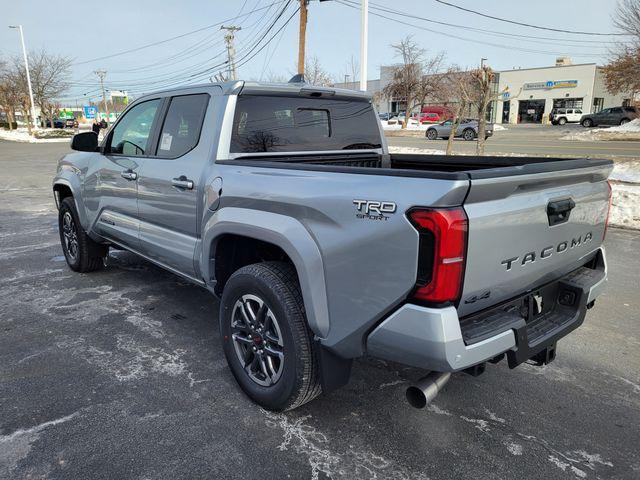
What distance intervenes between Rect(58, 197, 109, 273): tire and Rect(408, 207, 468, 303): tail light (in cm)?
440

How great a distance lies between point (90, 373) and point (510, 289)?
9.05 feet

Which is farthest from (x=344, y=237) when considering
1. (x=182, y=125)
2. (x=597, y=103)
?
(x=597, y=103)

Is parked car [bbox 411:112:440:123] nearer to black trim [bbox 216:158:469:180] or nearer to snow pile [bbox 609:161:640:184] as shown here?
snow pile [bbox 609:161:640:184]

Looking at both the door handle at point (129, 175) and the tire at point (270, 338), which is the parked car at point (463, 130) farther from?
the tire at point (270, 338)

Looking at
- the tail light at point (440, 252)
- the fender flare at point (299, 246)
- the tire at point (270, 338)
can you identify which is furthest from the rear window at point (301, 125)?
the tail light at point (440, 252)

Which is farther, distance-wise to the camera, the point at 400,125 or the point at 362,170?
the point at 400,125

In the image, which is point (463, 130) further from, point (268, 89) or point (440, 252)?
point (440, 252)

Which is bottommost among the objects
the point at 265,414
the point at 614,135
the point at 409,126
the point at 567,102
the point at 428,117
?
the point at 265,414

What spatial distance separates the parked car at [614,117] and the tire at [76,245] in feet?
134

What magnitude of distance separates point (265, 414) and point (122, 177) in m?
2.52

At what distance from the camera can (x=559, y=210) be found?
244cm

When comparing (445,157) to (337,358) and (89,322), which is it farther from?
(89,322)

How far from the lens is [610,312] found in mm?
4543

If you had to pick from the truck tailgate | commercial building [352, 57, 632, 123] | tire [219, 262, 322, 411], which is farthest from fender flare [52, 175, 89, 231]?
commercial building [352, 57, 632, 123]
